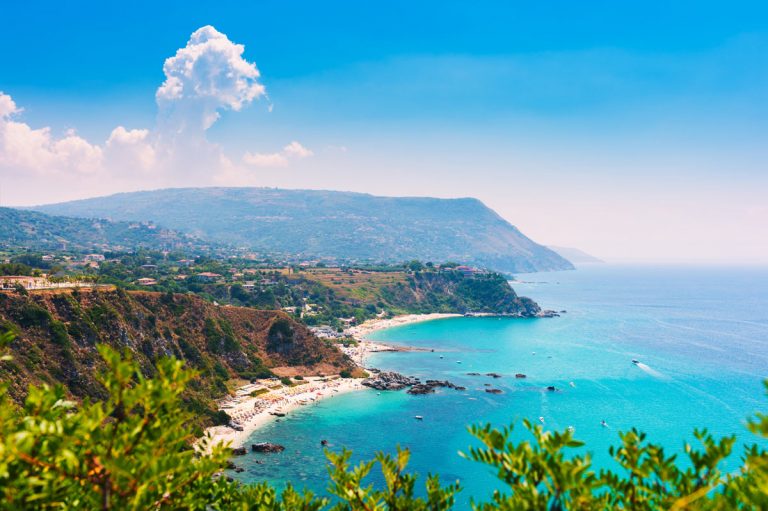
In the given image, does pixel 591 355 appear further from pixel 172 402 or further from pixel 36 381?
pixel 172 402

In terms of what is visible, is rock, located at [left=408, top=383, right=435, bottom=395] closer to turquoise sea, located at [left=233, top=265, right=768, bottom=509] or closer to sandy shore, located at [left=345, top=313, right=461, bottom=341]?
turquoise sea, located at [left=233, top=265, right=768, bottom=509]

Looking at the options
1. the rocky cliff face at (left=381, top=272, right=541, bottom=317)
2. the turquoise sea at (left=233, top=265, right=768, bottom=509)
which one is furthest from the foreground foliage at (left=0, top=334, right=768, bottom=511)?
the rocky cliff face at (left=381, top=272, right=541, bottom=317)

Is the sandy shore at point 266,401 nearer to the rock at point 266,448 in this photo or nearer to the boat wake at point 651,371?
the rock at point 266,448

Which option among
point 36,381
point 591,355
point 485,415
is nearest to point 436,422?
point 485,415

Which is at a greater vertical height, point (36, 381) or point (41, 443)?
point (41, 443)

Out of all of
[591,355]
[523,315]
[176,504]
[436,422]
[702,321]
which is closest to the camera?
→ [176,504]

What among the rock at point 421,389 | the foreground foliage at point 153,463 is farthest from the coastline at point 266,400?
the foreground foliage at point 153,463

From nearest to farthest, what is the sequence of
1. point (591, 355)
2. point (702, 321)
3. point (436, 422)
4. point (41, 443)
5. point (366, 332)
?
point (41, 443) → point (436, 422) → point (591, 355) → point (366, 332) → point (702, 321)

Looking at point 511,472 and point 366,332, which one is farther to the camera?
point 366,332

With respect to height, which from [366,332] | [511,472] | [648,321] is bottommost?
[366,332]
